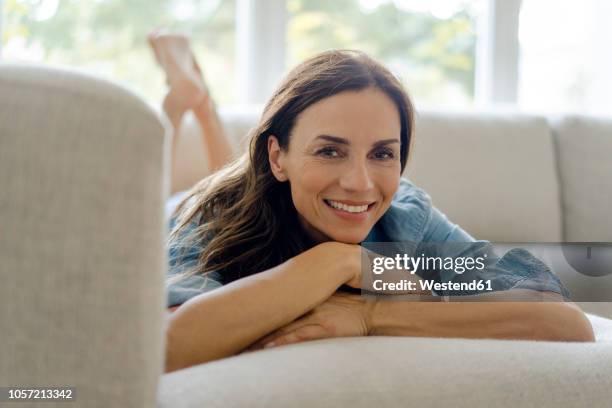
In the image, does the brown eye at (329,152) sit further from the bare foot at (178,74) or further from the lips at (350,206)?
the bare foot at (178,74)

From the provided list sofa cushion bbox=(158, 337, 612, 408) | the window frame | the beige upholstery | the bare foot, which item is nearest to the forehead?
sofa cushion bbox=(158, 337, 612, 408)

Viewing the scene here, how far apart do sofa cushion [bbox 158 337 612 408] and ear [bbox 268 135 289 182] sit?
1.43 feet

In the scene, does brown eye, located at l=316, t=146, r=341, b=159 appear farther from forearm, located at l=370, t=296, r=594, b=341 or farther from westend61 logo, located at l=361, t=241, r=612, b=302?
forearm, located at l=370, t=296, r=594, b=341

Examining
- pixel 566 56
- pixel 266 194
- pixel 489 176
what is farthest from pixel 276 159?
pixel 566 56

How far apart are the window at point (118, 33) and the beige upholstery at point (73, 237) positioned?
2057mm

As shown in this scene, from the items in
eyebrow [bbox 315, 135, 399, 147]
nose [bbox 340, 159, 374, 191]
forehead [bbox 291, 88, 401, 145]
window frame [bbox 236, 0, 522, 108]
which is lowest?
nose [bbox 340, 159, 374, 191]

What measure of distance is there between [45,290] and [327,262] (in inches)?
16.8

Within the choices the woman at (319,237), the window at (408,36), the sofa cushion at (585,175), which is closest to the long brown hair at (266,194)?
the woman at (319,237)

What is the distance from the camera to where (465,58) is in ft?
9.80

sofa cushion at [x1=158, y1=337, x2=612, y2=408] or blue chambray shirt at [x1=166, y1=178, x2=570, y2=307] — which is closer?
sofa cushion at [x1=158, y1=337, x2=612, y2=408]

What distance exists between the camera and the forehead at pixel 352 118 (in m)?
1.21

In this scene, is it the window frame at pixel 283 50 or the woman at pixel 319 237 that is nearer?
the woman at pixel 319 237

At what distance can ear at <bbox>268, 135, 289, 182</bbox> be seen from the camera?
4.41 feet

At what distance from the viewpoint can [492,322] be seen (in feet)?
3.52
